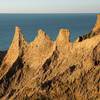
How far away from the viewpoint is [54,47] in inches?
2302

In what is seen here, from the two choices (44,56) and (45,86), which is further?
(44,56)

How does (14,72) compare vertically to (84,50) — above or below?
below

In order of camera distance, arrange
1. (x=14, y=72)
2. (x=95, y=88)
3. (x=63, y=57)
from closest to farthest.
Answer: (x=95, y=88), (x=63, y=57), (x=14, y=72)

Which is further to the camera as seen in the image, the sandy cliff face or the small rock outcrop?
the small rock outcrop

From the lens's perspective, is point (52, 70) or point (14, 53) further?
point (14, 53)

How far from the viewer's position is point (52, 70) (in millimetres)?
57406

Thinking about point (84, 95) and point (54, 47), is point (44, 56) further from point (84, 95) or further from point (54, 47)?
point (84, 95)

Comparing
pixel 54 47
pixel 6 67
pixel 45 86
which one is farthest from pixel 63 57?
pixel 6 67

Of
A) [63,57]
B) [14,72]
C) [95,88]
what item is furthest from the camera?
[14,72]

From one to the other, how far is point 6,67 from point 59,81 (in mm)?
12028

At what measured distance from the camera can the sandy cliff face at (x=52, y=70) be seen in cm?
5247

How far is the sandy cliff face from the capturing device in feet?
172

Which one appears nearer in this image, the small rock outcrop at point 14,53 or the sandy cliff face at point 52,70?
the sandy cliff face at point 52,70

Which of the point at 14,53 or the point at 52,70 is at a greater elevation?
the point at 14,53
